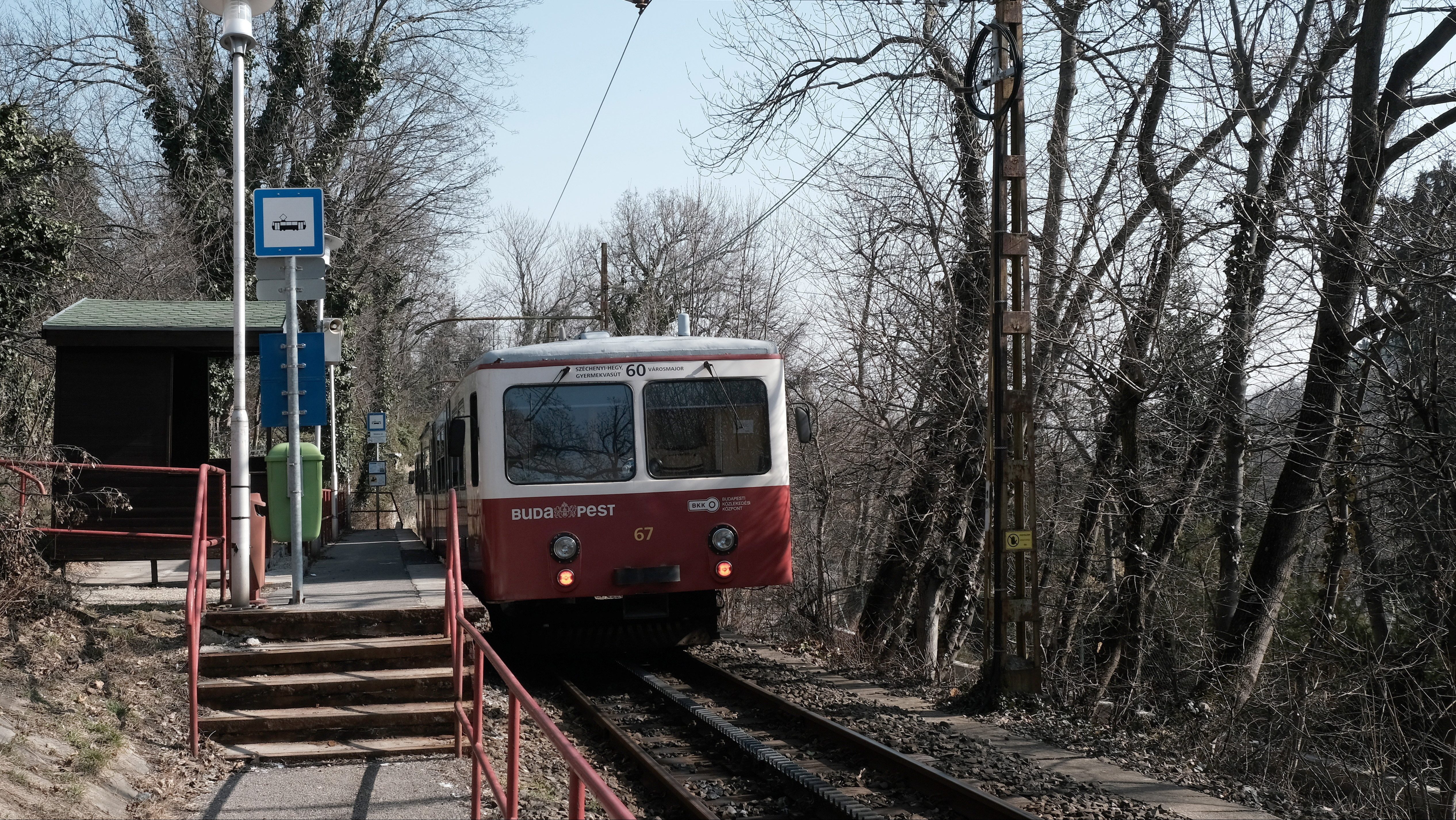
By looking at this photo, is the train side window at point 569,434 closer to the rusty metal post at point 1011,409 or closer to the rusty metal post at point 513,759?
the rusty metal post at point 1011,409

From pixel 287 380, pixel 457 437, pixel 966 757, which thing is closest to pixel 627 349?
pixel 457 437

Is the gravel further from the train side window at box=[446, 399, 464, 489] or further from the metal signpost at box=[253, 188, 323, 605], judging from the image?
the metal signpost at box=[253, 188, 323, 605]

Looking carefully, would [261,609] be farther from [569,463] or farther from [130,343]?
[130,343]

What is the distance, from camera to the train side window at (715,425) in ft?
36.4

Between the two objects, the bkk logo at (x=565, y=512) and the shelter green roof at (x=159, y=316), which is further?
the shelter green roof at (x=159, y=316)

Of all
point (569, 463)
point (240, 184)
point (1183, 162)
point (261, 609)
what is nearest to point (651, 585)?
point (569, 463)

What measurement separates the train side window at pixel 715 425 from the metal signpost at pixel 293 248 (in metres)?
3.09

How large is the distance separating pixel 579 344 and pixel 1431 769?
729 centimetres

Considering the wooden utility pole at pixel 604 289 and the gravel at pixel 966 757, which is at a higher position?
the wooden utility pole at pixel 604 289

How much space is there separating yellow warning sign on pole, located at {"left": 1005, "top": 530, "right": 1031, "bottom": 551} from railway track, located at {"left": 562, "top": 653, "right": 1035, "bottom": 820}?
6.59 feet

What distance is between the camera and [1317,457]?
1048 cm

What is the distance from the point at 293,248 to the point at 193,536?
239cm

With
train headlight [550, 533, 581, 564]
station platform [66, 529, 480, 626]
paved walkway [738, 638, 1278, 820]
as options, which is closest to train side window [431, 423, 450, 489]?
station platform [66, 529, 480, 626]

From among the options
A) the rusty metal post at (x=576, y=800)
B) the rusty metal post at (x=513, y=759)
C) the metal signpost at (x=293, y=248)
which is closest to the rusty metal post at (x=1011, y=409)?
the rusty metal post at (x=513, y=759)
